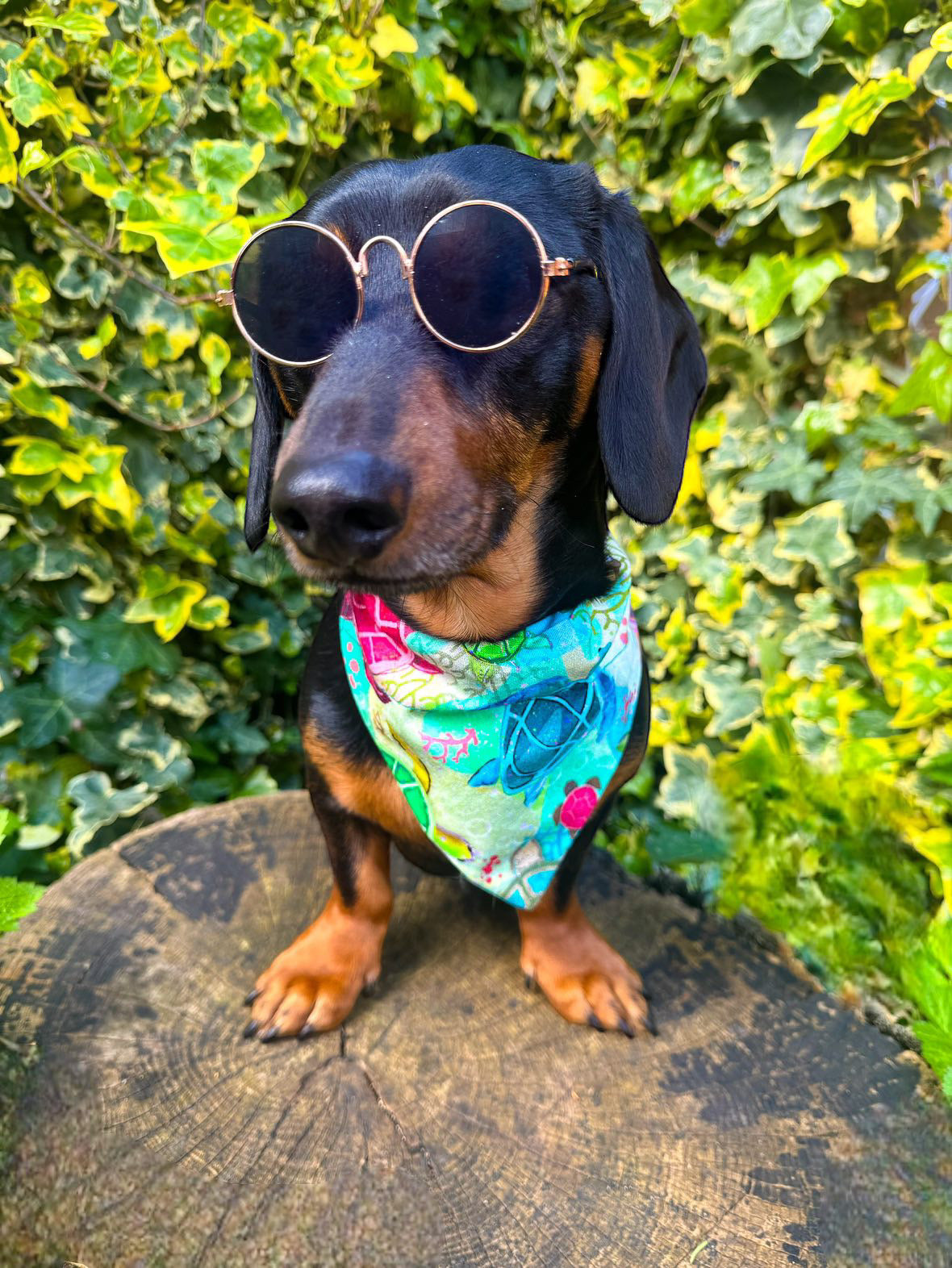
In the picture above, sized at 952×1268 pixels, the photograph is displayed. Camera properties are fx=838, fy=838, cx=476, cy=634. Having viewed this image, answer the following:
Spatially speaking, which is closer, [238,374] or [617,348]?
[617,348]

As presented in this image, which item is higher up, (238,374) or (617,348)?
(617,348)

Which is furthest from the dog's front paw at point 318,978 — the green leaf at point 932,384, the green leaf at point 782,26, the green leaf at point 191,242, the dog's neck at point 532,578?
the green leaf at point 782,26

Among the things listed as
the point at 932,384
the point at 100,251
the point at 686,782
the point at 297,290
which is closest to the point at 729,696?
the point at 686,782

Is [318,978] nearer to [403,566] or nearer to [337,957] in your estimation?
[337,957]

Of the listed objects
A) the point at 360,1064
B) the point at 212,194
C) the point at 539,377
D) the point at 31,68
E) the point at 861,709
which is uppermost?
the point at 31,68

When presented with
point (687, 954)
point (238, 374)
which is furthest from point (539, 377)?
point (238, 374)

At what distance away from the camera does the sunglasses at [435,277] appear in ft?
4.30

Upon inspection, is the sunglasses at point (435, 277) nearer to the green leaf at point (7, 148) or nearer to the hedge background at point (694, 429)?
the hedge background at point (694, 429)

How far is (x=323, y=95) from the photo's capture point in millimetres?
2260

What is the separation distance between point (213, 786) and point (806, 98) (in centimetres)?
280

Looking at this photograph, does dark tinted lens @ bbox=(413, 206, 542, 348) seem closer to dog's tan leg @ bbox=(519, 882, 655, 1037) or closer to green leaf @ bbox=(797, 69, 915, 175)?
dog's tan leg @ bbox=(519, 882, 655, 1037)

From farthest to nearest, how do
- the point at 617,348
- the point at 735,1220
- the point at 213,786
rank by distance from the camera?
the point at 213,786
the point at 617,348
the point at 735,1220

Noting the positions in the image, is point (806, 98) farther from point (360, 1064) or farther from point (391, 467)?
point (360, 1064)

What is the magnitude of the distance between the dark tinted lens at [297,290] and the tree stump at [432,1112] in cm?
128
